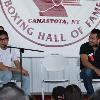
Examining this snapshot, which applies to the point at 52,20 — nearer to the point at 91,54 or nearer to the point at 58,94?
the point at 91,54

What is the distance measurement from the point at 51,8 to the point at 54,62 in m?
0.96

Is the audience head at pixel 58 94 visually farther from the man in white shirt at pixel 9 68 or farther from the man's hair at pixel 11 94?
the man in white shirt at pixel 9 68

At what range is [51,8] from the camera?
5.45 meters

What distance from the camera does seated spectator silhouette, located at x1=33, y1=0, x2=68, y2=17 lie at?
5410mm

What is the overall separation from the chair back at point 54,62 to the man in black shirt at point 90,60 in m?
0.34

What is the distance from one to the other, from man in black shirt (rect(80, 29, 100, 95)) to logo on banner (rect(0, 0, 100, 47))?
1.95 feet

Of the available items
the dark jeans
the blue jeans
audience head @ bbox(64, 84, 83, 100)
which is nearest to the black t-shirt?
the dark jeans

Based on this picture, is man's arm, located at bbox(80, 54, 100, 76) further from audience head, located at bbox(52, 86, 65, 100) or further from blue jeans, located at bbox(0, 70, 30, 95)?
audience head, located at bbox(52, 86, 65, 100)

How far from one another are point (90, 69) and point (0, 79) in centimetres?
118

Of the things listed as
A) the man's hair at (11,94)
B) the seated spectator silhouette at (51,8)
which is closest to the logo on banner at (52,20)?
the seated spectator silhouette at (51,8)

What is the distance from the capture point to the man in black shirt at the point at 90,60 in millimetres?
4633

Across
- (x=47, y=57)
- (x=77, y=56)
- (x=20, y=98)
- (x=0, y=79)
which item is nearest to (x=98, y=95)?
(x=20, y=98)

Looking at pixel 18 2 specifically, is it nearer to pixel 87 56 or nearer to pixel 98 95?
pixel 87 56

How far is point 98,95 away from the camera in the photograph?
138cm
